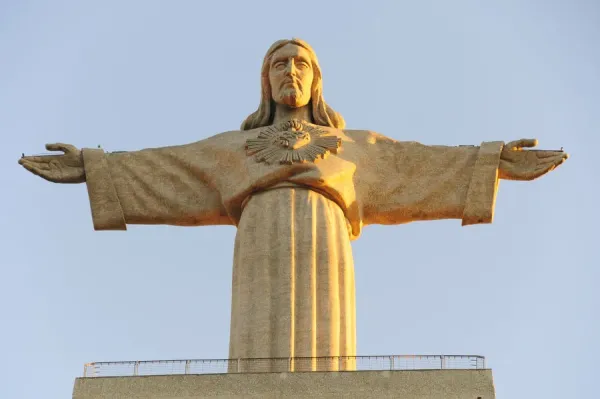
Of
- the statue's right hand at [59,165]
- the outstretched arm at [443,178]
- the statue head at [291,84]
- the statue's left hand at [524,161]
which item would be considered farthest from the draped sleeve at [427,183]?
the statue's right hand at [59,165]

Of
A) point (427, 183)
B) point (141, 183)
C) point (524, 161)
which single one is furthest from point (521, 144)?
point (141, 183)

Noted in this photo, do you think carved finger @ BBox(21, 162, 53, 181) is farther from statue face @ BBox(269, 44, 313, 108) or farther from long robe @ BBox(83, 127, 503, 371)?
statue face @ BBox(269, 44, 313, 108)

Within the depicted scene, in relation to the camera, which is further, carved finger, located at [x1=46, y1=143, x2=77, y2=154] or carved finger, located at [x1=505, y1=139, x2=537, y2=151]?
carved finger, located at [x1=46, y1=143, x2=77, y2=154]

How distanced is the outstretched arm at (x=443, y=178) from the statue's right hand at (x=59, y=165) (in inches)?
168

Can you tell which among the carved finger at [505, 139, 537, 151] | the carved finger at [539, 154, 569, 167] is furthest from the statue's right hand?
the carved finger at [539, 154, 569, 167]

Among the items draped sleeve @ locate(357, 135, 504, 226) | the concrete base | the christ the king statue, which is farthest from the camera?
draped sleeve @ locate(357, 135, 504, 226)

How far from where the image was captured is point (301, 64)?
76.6 feet

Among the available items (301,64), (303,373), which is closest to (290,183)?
(301,64)

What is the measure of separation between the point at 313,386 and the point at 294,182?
4.19 m

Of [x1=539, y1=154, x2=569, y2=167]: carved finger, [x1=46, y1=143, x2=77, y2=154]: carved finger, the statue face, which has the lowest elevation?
[x1=539, y1=154, x2=569, y2=167]: carved finger

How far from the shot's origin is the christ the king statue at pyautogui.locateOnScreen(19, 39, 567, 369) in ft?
69.4

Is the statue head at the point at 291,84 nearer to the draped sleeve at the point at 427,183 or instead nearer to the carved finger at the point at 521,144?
the draped sleeve at the point at 427,183

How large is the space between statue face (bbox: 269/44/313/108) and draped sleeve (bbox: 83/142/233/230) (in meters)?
1.47

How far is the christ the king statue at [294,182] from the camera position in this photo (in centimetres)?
2116
